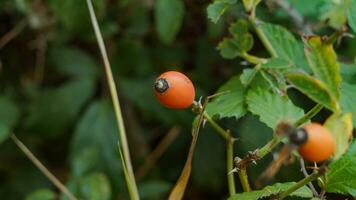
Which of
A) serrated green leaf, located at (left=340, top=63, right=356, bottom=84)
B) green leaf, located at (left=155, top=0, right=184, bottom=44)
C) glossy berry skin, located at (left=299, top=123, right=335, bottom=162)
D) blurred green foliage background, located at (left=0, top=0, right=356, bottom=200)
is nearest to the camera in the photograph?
glossy berry skin, located at (left=299, top=123, right=335, bottom=162)

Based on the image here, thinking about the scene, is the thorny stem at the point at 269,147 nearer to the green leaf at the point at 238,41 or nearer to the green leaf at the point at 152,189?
the green leaf at the point at 238,41

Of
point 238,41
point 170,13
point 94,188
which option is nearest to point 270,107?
point 238,41

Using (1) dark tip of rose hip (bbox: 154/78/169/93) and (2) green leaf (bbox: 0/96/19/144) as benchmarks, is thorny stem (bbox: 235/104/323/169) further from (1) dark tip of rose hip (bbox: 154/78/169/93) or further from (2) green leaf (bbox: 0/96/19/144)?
(2) green leaf (bbox: 0/96/19/144)

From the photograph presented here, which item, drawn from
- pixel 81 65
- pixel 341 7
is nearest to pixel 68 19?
pixel 81 65

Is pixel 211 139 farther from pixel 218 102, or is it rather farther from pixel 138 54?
pixel 218 102

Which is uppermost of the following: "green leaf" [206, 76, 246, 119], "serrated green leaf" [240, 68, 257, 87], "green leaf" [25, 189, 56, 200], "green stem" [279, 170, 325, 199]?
"serrated green leaf" [240, 68, 257, 87]

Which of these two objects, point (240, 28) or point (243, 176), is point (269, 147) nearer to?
point (243, 176)

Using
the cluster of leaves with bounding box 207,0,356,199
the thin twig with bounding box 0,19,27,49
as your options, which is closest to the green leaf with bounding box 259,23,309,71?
the cluster of leaves with bounding box 207,0,356,199
